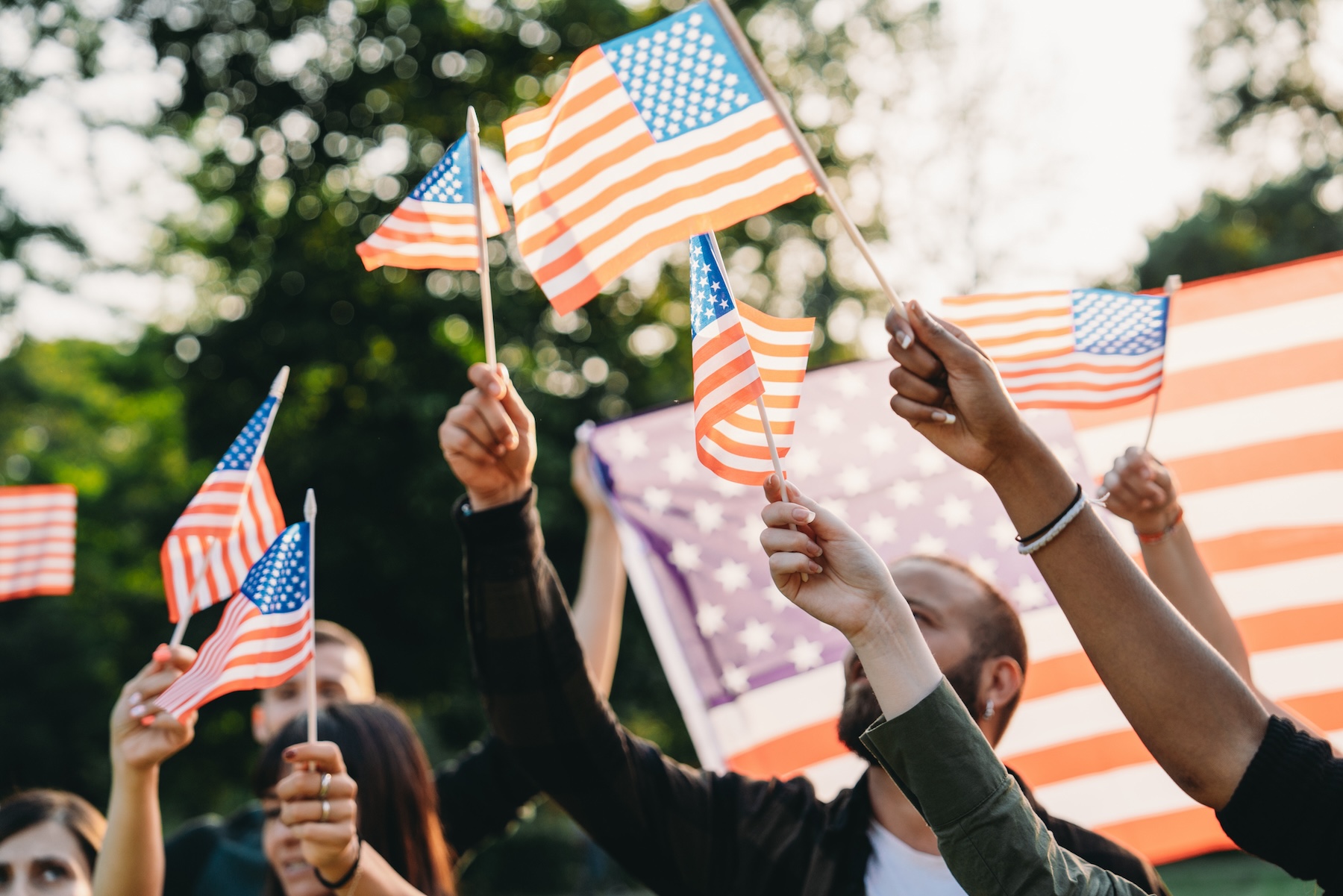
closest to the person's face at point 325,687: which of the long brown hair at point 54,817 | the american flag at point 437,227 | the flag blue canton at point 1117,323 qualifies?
the long brown hair at point 54,817

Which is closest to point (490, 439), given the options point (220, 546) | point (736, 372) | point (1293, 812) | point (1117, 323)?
point (736, 372)

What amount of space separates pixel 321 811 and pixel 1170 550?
1886 mm

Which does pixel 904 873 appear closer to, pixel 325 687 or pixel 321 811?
pixel 321 811

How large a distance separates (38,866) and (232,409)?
11.9 meters

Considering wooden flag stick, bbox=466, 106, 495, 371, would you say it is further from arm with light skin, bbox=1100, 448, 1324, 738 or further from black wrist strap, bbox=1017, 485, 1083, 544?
arm with light skin, bbox=1100, 448, 1324, 738

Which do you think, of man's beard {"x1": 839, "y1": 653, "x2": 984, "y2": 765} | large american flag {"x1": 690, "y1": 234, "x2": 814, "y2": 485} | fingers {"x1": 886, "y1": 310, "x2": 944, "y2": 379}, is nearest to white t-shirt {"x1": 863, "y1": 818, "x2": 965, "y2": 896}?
man's beard {"x1": 839, "y1": 653, "x2": 984, "y2": 765}

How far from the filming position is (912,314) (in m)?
1.77

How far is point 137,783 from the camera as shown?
2.60 metres

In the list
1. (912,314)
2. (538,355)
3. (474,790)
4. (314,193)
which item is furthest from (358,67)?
(912,314)

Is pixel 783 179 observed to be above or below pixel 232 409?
below

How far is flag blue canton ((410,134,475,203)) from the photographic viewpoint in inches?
101

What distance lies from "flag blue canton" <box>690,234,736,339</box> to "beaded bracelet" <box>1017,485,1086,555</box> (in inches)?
26.3

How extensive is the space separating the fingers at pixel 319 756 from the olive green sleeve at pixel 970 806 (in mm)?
1101

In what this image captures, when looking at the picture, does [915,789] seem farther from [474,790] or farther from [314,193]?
[314,193]
